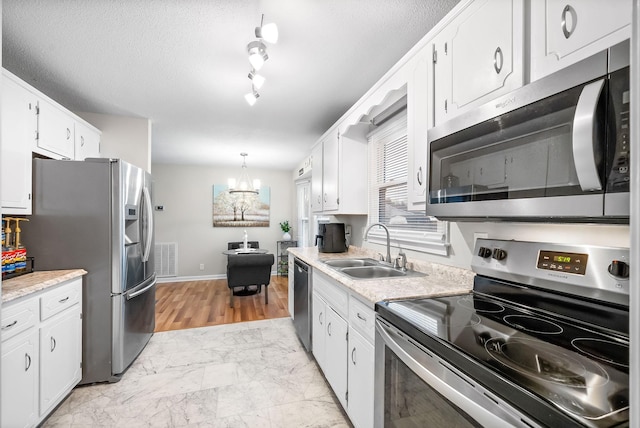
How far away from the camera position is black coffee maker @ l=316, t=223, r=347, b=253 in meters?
3.09

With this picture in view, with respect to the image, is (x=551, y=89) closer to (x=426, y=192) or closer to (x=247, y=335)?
(x=426, y=192)

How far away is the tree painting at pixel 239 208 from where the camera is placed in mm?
6145

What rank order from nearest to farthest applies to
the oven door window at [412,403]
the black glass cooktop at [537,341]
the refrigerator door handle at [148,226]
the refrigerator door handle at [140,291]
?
the black glass cooktop at [537,341]
the oven door window at [412,403]
the refrigerator door handle at [140,291]
the refrigerator door handle at [148,226]

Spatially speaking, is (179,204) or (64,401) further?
(179,204)

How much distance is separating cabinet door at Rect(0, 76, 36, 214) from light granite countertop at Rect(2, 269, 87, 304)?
0.45 meters

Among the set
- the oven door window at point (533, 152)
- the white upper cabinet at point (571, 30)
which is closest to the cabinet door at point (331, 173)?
the oven door window at point (533, 152)

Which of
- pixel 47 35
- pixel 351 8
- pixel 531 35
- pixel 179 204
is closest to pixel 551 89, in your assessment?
pixel 531 35

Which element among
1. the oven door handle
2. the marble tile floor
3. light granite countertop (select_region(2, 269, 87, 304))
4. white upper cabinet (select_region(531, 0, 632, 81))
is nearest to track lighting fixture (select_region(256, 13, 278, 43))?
white upper cabinet (select_region(531, 0, 632, 81))

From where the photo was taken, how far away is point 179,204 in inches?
233

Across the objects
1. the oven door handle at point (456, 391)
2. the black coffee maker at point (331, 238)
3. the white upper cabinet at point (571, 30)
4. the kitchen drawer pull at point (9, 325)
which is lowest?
the kitchen drawer pull at point (9, 325)

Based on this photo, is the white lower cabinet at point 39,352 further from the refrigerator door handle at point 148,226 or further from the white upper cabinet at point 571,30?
the white upper cabinet at point 571,30

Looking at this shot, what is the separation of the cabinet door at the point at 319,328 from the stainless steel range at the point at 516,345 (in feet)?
2.82

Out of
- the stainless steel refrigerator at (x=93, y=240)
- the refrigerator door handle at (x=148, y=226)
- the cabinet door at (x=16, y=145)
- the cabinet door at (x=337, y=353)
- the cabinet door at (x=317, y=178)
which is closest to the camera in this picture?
the cabinet door at (x=337, y=353)

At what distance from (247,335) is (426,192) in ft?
8.42
